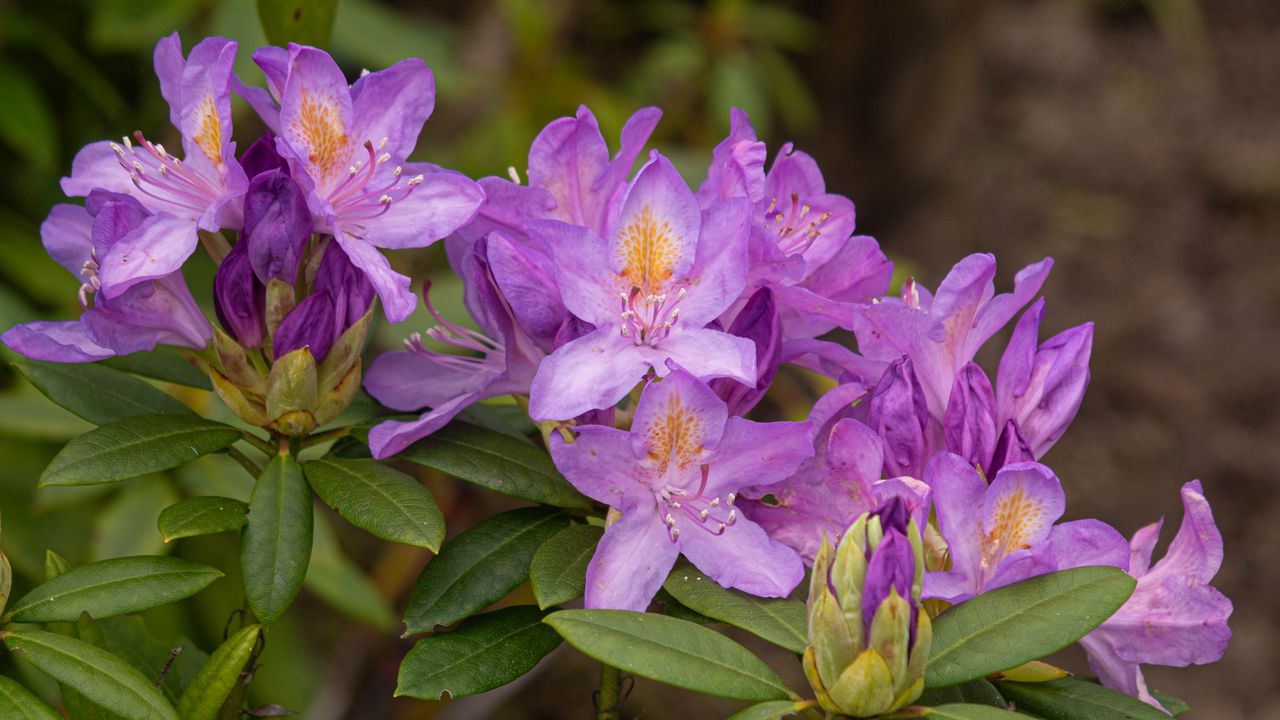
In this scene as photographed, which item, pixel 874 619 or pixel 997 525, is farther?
pixel 997 525

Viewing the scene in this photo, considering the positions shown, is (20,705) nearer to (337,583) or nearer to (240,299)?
(240,299)

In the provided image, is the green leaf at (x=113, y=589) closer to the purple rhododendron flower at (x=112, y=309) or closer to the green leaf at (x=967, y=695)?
the purple rhododendron flower at (x=112, y=309)

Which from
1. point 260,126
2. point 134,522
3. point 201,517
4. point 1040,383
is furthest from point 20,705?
point 260,126

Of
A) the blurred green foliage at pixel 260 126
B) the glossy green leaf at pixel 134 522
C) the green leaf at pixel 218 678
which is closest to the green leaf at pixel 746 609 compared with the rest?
the green leaf at pixel 218 678

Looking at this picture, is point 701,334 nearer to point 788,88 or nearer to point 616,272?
point 616,272

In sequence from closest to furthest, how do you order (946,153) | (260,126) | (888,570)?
(888,570) → (260,126) → (946,153)

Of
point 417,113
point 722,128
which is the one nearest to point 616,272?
point 417,113

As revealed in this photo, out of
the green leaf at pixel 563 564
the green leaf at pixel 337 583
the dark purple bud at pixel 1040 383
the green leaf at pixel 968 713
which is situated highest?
the dark purple bud at pixel 1040 383

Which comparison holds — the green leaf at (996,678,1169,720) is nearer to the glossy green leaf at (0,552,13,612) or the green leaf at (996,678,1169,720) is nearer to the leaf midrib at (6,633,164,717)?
the leaf midrib at (6,633,164,717)
